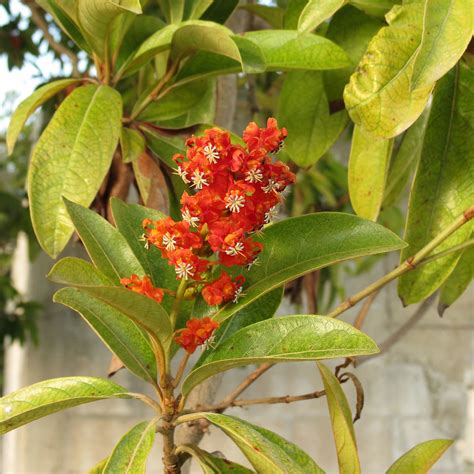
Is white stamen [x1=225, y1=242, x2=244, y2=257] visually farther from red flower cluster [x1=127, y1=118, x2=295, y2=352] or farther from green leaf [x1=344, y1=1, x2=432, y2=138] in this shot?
green leaf [x1=344, y1=1, x2=432, y2=138]

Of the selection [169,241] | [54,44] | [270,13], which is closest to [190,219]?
[169,241]

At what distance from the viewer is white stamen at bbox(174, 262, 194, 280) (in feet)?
1.87

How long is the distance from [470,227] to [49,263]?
65.6 inches

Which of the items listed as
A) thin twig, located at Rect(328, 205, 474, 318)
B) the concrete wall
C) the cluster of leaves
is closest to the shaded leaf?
the cluster of leaves

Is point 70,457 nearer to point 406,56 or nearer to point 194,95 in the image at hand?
point 194,95

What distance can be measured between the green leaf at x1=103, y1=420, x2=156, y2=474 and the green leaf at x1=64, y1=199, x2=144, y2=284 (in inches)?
4.4

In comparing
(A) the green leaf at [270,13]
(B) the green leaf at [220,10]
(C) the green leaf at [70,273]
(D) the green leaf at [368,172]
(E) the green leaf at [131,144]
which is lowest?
Result: (C) the green leaf at [70,273]

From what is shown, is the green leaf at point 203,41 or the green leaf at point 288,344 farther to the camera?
the green leaf at point 203,41

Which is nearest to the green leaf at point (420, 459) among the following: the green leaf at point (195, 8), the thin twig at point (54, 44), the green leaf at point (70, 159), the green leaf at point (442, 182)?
the green leaf at point (442, 182)

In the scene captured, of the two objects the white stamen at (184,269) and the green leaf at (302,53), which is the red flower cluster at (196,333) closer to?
the white stamen at (184,269)

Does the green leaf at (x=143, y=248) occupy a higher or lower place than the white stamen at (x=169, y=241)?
higher

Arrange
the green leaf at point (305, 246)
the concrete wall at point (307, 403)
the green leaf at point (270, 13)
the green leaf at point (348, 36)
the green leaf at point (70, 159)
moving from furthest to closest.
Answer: the concrete wall at point (307, 403) < the green leaf at point (270, 13) < the green leaf at point (348, 36) < the green leaf at point (70, 159) < the green leaf at point (305, 246)

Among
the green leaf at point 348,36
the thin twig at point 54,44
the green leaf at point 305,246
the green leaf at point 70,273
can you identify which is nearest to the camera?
the green leaf at point 70,273

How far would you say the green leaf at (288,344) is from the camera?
0.54 meters
